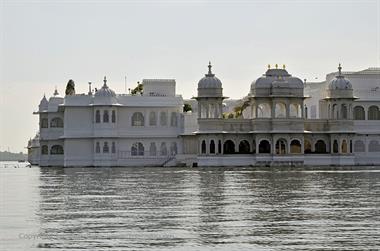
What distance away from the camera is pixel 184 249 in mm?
15766

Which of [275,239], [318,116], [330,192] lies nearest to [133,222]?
[275,239]

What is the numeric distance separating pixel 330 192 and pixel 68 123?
56923 millimetres

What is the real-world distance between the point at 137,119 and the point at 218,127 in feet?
32.6

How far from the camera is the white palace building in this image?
264ft

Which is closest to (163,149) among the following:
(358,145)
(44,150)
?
(44,150)

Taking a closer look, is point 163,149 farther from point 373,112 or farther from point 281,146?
point 373,112

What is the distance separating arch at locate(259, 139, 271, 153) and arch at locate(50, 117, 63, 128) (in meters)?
21.6

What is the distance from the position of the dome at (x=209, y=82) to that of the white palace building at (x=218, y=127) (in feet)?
0.35

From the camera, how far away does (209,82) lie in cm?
8256

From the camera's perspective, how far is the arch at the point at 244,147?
3258 inches

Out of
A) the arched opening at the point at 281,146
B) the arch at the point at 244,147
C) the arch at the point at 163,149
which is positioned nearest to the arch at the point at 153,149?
the arch at the point at 163,149

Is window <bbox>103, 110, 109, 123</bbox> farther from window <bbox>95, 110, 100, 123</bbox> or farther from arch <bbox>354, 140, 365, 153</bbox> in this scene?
arch <bbox>354, 140, 365, 153</bbox>

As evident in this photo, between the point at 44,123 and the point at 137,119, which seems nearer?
the point at 137,119

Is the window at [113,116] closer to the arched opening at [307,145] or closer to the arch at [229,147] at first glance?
the arch at [229,147]
